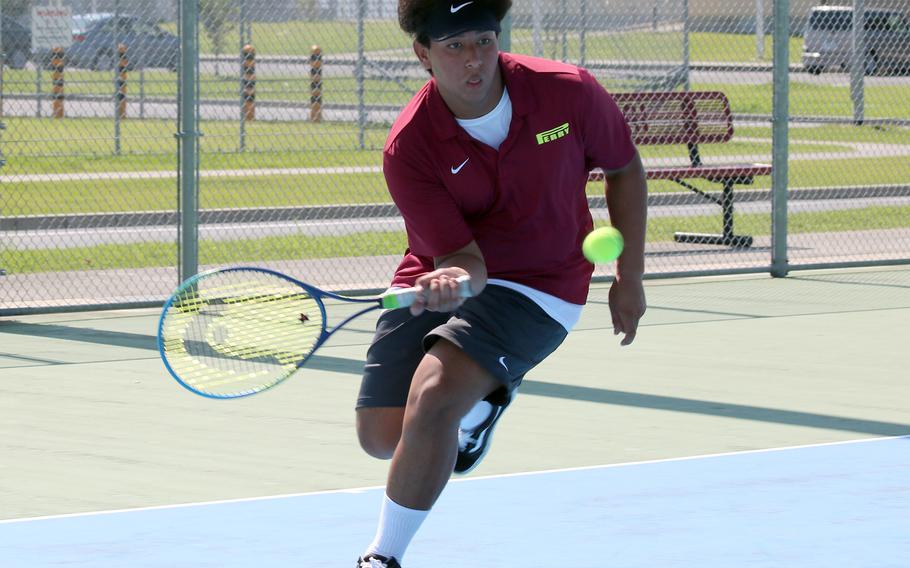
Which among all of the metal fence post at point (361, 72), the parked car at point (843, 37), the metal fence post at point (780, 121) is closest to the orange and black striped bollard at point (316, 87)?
the metal fence post at point (361, 72)

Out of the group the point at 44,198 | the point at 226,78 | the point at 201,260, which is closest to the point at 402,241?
the point at 201,260

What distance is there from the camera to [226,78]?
18.4 meters

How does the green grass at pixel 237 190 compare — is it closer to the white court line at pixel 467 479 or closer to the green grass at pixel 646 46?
the green grass at pixel 646 46

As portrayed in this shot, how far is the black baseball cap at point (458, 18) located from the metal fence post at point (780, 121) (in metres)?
6.93

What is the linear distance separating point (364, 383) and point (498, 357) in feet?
1.70

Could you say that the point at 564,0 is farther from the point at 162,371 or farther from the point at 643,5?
the point at 162,371

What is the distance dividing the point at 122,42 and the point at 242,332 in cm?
1432

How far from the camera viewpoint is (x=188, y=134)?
10031 millimetres

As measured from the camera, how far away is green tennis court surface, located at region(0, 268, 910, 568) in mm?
5242

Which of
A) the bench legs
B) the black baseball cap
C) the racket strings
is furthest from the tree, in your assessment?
the black baseball cap

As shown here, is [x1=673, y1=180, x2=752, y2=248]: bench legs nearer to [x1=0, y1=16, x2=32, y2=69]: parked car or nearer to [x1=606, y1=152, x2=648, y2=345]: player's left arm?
[x1=0, y1=16, x2=32, y2=69]: parked car

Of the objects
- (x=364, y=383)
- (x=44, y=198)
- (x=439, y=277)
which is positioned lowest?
(x=44, y=198)

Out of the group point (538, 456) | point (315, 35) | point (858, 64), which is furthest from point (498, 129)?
point (858, 64)

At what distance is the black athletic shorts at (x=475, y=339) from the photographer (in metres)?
4.80
